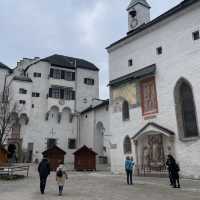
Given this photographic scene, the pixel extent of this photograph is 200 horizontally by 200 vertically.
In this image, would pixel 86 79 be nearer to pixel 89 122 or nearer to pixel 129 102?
pixel 89 122

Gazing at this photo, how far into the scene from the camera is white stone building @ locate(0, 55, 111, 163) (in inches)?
1715

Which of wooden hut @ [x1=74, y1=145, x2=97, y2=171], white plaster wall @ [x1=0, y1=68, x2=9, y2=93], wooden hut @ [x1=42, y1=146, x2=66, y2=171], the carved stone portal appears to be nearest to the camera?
the carved stone portal

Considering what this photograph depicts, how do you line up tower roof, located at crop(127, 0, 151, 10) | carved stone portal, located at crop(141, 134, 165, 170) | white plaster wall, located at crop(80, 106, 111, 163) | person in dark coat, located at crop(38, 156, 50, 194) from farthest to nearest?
white plaster wall, located at crop(80, 106, 111, 163)
tower roof, located at crop(127, 0, 151, 10)
carved stone portal, located at crop(141, 134, 165, 170)
person in dark coat, located at crop(38, 156, 50, 194)

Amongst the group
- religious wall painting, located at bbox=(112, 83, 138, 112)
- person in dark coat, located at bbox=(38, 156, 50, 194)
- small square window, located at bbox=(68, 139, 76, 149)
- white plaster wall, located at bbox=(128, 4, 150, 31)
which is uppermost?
white plaster wall, located at bbox=(128, 4, 150, 31)

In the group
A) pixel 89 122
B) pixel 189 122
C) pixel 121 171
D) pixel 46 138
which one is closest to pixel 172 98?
pixel 189 122

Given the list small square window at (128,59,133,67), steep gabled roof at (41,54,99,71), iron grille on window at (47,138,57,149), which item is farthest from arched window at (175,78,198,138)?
steep gabled roof at (41,54,99,71)

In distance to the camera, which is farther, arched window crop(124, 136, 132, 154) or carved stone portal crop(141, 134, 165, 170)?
arched window crop(124, 136, 132, 154)

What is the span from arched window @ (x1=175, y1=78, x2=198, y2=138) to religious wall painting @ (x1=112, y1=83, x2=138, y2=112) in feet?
15.6

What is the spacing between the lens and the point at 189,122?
2136cm

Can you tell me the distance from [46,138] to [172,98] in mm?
28456

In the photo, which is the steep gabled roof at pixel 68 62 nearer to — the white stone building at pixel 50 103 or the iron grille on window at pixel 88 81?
the white stone building at pixel 50 103

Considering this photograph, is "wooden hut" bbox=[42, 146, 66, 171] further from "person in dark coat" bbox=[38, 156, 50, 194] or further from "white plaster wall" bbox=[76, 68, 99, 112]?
"white plaster wall" bbox=[76, 68, 99, 112]

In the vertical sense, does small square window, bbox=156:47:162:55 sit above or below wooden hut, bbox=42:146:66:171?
A: above

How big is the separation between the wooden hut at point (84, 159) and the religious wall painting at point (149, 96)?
909cm
